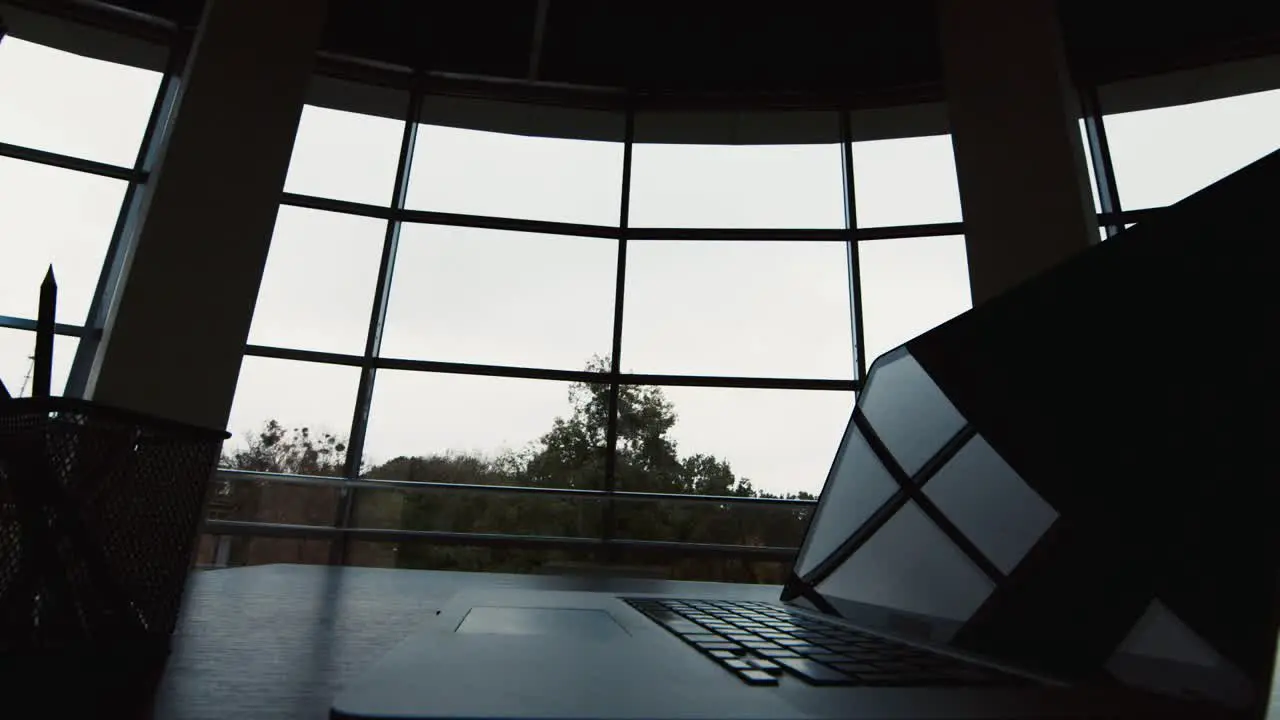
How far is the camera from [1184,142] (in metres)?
4.48

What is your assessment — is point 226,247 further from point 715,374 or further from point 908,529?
point 908,529

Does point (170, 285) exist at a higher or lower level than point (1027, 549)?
higher

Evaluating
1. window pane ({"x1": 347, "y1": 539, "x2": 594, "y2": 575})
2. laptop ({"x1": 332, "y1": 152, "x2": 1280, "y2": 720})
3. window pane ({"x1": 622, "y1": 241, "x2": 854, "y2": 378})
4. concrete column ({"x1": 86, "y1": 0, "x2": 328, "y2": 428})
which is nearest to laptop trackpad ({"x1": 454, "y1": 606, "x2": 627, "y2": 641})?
laptop ({"x1": 332, "y1": 152, "x2": 1280, "y2": 720})

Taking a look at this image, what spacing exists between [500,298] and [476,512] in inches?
59.9

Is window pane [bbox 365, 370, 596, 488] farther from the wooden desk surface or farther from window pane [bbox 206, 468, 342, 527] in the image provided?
the wooden desk surface

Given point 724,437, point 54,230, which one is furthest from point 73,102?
point 724,437

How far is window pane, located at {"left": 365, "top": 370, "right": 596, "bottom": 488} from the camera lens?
431 centimetres

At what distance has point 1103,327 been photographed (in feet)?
1.55

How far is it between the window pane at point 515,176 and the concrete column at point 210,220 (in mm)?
1249

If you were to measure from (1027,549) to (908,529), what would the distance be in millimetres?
→ 181

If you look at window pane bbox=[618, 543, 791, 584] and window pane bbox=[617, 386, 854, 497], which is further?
window pane bbox=[617, 386, 854, 497]

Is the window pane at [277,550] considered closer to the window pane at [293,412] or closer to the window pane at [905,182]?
the window pane at [293,412]

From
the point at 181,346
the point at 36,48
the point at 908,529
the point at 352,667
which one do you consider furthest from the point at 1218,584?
the point at 36,48

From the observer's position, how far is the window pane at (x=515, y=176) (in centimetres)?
485
